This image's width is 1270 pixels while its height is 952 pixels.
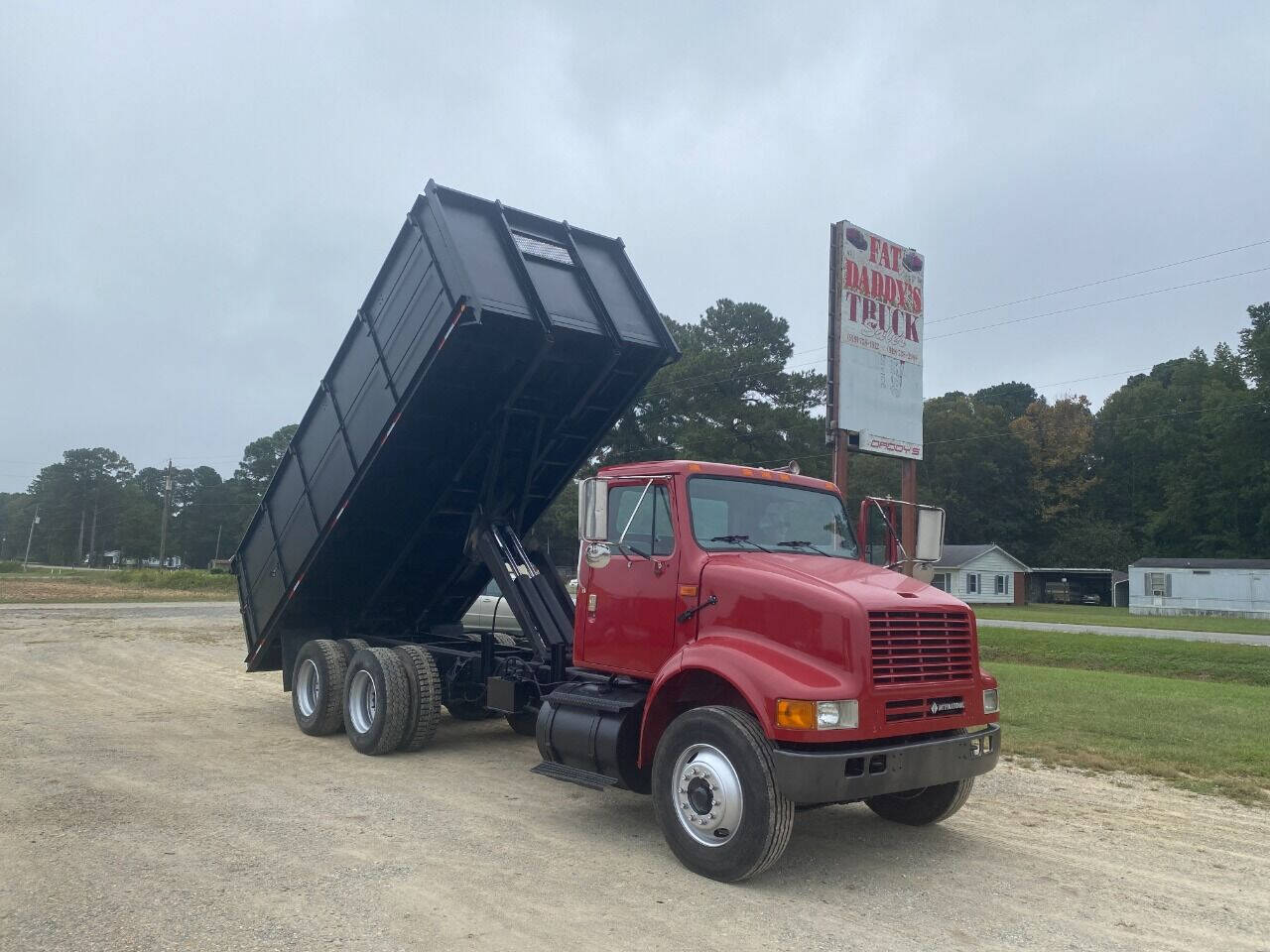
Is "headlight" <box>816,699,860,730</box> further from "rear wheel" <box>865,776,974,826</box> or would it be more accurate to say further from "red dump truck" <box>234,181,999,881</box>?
"rear wheel" <box>865,776,974,826</box>

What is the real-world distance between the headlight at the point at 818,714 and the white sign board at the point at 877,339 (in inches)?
423

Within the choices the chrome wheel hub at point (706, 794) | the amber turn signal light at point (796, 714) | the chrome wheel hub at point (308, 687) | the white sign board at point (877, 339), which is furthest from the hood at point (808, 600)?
the white sign board at point (877, 339)

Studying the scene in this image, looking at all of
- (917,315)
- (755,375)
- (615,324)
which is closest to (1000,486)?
(755,375)

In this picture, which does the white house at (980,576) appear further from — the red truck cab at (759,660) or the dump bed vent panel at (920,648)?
the dump bed vent panel at (920,648)

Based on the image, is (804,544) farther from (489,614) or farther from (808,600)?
(489,614)

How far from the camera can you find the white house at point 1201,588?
129ft

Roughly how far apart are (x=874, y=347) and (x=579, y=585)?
10620 millimetres

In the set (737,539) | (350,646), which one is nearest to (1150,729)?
(737,539)

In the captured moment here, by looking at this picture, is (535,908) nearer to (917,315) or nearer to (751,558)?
(751,558)

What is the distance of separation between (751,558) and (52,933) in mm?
4346

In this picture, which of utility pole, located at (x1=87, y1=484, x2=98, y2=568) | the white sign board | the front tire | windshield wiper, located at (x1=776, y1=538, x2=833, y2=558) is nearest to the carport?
the white sign board

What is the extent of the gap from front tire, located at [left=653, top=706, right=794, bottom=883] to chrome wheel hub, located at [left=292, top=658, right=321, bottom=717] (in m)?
5.39

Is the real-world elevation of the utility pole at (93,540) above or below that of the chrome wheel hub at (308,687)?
above

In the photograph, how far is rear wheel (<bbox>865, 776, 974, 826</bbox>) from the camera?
6.74 metres
